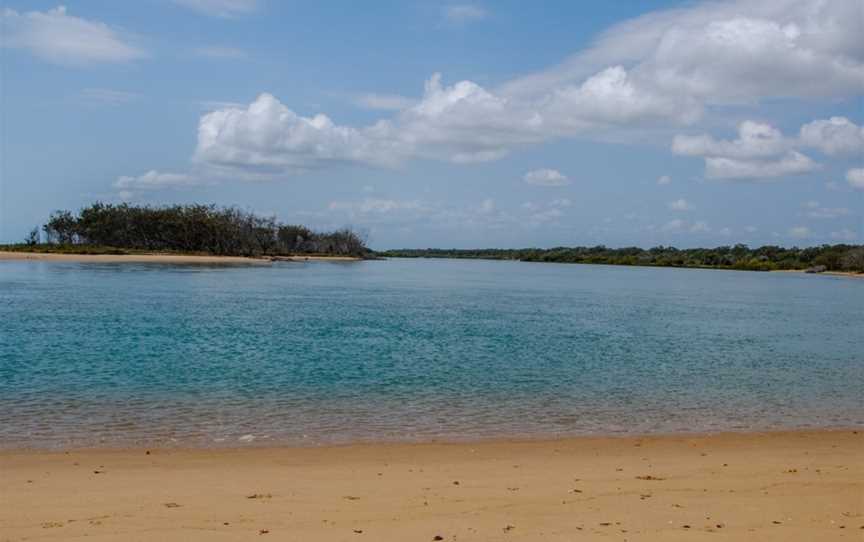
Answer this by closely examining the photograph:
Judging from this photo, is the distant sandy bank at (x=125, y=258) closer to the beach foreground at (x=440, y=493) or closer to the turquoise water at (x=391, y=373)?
the turquoise water at (x=391, y=373)

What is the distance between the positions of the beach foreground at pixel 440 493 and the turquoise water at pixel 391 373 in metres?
1.79

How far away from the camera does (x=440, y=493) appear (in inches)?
336

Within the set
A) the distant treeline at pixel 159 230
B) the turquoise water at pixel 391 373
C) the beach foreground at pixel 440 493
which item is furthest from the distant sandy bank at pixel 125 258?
the beach foreground at pixel 440 493

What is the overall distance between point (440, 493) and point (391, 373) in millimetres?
11676

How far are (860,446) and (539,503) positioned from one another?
24.9 feet

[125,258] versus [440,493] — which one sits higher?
[125,258]

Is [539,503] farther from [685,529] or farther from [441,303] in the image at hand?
[441,303]

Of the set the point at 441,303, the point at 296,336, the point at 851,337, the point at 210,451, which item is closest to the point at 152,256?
the point at 441,303

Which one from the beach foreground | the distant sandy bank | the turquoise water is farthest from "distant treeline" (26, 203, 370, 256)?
the beach foreground

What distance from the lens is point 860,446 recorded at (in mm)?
12445

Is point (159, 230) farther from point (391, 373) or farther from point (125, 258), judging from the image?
point (391, 373)

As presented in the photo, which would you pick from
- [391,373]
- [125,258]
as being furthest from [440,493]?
Answer: [125,258]

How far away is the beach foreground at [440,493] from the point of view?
276 inches

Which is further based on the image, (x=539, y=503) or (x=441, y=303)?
(x=441, y=303)
